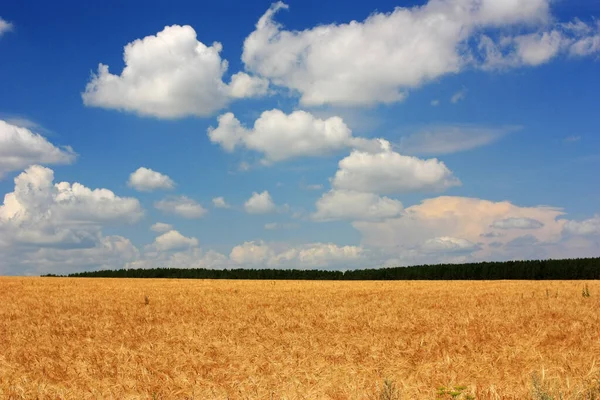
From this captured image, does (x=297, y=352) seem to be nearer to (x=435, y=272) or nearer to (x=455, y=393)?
(x=455, y=393)

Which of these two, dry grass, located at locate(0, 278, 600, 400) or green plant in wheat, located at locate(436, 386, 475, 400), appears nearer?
green plant in wheat, located at locate(436, 386, 475, 400)

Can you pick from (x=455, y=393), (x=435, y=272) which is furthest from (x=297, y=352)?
(x=435, y=272)

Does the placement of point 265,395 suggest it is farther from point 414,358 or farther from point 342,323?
point 342,323

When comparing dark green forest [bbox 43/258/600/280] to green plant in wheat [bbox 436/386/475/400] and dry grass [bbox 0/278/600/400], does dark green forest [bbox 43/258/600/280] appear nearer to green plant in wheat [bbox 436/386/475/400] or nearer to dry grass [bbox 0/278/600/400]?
dry grass [bbox 0/278/600/400]

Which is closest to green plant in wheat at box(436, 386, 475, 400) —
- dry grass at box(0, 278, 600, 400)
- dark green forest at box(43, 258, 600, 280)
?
dry grass at box(0, 278, 600, 400)

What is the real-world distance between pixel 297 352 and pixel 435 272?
6310 cm

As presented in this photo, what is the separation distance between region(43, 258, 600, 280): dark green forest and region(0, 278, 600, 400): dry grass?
165ft

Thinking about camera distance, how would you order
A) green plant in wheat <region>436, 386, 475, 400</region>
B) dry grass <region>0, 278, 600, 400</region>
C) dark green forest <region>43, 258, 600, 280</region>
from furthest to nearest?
dark green forest <region>43, 258, 600, 280</region>, dry grass <region>0, 278, 600, 400</region>, green plant in wheat <region>436, 386, 475, 400</region>

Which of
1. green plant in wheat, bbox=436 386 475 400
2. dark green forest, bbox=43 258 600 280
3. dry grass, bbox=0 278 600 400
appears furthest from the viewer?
dark green forest, bbox=43 258 600 280

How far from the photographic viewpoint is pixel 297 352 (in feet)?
37.1

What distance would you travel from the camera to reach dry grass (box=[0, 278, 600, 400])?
8586mm

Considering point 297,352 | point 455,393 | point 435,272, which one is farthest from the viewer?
point 435,272

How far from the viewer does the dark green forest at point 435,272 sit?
6344 centimetres

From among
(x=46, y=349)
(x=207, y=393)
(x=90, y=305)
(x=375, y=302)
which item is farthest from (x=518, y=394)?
(x=90, y=305)
